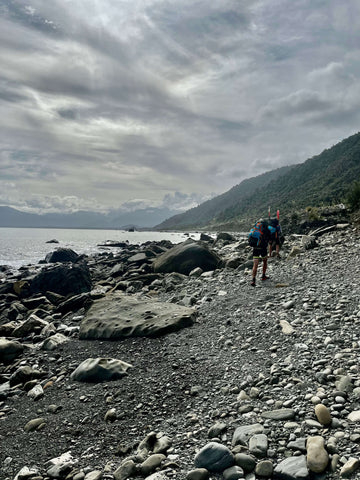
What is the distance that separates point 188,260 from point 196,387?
14.0 metres

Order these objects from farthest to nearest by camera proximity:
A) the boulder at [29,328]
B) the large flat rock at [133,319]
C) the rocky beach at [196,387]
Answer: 1. the boulder at [29,328]
2. the large flat rock at [133,319]
3. the rocky beach at [196,387]

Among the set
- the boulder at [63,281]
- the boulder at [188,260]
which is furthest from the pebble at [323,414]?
the boulder at [63,281]

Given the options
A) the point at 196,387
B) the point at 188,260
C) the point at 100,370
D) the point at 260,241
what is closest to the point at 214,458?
the point at 196,387

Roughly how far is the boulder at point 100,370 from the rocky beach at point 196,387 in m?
0.03

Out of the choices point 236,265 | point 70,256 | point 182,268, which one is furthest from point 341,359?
point 70,256

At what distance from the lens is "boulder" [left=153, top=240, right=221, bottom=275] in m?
19.3

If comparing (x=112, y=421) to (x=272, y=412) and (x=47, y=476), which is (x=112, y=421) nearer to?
(x=47, y=476)

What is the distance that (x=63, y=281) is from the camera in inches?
798

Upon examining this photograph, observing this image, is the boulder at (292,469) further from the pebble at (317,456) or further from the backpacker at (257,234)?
the backpacker at (257,234)

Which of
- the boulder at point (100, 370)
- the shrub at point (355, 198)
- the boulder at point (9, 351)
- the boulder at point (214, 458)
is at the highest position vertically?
the shrub at point (355, 198)

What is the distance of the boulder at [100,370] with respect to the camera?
22.6 ft

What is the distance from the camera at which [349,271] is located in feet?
37.2

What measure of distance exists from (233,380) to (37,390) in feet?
15.0

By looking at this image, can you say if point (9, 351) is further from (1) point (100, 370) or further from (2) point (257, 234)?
(2) point (257, 234)
